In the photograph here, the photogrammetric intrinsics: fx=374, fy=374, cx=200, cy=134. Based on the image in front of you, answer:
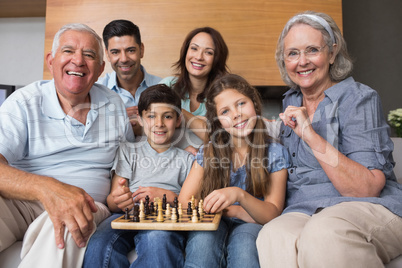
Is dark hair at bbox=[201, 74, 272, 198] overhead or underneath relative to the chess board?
overhead

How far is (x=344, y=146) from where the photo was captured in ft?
5.57

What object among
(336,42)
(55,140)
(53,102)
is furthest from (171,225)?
(336,42)

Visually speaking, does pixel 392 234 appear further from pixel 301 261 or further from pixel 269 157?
pixel 269 157

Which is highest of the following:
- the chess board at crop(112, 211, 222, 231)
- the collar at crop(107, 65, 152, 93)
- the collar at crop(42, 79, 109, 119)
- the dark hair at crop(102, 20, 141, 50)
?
the dark hair at crop(102, 20, 141, 50)

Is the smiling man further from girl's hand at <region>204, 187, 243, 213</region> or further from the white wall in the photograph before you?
the white wall

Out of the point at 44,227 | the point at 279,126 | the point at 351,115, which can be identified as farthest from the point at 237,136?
the point at 44,227

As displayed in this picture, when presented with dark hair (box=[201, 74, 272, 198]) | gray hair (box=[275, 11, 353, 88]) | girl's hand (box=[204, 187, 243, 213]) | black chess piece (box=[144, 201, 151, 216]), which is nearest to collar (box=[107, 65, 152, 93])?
dark hair (box=[201, 74, 272, 198])

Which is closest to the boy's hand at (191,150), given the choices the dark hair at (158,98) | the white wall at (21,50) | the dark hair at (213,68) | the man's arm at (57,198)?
the dark hair at (158,98)

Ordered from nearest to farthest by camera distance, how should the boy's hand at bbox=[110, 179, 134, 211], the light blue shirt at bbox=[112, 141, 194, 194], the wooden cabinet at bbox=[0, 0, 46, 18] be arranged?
the boy's hand at bbox=[110, 179, 134, 211]
the light blue shirt at bbox=[112, 141, 194, 194]
the wooden cabinet at bbox=[0, 0, 46, 18]

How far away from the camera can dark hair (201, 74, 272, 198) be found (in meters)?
1.83

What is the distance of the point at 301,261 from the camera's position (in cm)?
127

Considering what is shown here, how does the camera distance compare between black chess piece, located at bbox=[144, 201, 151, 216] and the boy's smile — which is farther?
the boy's smile

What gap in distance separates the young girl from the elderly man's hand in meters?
0.42

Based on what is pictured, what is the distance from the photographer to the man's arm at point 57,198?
143cm
